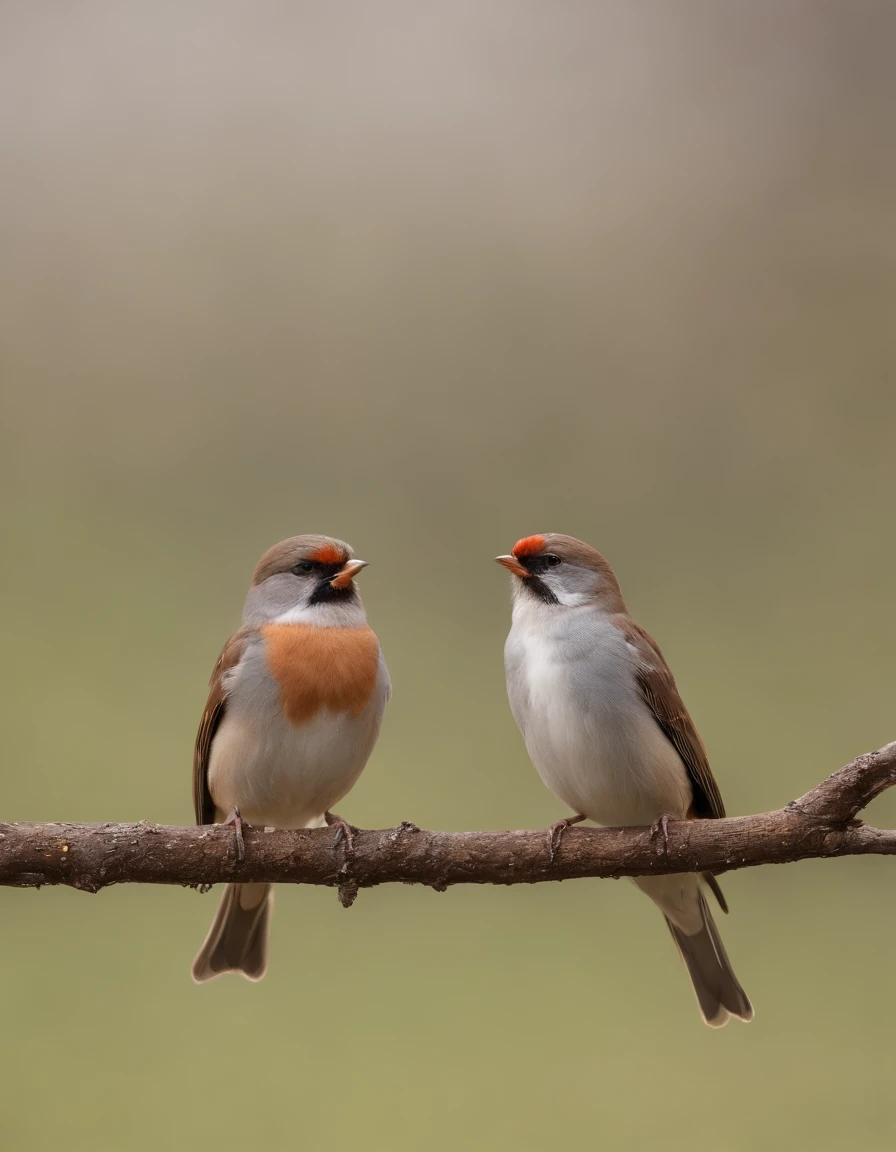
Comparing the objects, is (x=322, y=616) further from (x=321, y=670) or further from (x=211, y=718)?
(x=211, y=718)

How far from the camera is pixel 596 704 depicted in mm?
1836

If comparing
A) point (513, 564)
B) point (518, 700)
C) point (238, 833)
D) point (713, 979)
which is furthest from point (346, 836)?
point (713, 979)

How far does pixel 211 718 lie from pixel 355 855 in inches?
17.5

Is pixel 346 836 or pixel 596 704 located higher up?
pixel 596 704

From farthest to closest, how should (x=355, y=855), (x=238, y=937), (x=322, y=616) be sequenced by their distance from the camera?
(x=238, y=937) → (x=322, y=616) → (x=355, y=855)

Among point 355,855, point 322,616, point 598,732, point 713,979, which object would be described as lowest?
point 713,979

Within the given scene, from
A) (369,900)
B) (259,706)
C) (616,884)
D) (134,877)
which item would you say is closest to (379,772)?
(369,900)

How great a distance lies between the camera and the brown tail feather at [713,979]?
202 centimetres

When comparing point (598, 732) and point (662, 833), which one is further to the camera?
point (598, 732)

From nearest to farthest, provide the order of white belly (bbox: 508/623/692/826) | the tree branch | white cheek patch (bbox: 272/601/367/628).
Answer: the tree branch, white belly (bbox: 508/623/692/826), white cheek patch (bbox: 272/601/367/628)

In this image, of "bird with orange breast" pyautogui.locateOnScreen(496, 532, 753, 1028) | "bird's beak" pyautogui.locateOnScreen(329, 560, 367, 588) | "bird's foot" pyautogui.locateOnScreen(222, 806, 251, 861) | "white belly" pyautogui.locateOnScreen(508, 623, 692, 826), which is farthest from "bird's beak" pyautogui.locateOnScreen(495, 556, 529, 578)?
"bird's foot" pyautogui.locateOnScreen(222, 806, 251, 861)

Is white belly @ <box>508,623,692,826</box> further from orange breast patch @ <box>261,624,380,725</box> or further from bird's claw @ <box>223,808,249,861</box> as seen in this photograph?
bird's claw @ <box>223,808,249,861</box>

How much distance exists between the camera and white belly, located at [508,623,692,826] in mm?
1831

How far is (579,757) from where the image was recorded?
6.01 ft
